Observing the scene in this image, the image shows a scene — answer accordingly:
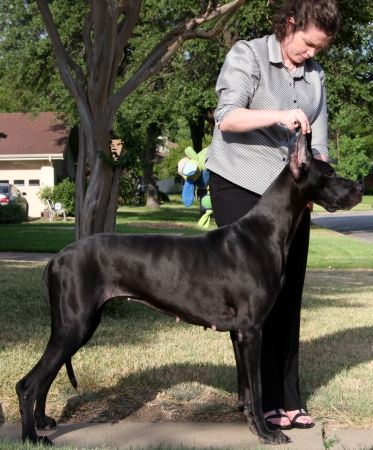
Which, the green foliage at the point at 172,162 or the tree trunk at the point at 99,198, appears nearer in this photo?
the tree trunk at the point at 99,198

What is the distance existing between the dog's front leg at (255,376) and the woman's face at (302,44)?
5.64ft

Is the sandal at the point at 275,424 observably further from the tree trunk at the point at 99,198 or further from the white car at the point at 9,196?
the white car at the point at 9,196

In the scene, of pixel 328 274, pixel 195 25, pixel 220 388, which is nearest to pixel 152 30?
pixel 328 274

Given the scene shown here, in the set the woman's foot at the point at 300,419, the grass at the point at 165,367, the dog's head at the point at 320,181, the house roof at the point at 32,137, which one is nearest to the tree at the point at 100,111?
the grass at the point at 165,367

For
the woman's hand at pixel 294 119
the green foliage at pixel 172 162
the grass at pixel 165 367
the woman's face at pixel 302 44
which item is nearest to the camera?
the woman's hand at pixel 294 119

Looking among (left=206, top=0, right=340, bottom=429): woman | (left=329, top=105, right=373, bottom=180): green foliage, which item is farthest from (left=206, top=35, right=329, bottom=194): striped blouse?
(left=329, top=105, right=373, bottom=180): green foliage

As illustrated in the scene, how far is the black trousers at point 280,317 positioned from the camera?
454 centimetres

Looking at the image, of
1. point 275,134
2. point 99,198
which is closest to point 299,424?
point 275,134

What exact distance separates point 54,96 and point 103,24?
24.7m

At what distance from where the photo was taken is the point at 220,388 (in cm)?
525

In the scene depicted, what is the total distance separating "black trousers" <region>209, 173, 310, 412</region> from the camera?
14.9 feet

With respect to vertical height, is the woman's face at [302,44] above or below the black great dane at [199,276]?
above

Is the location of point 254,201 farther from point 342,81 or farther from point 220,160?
point 342,81

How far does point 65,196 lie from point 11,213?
15.3 ft
